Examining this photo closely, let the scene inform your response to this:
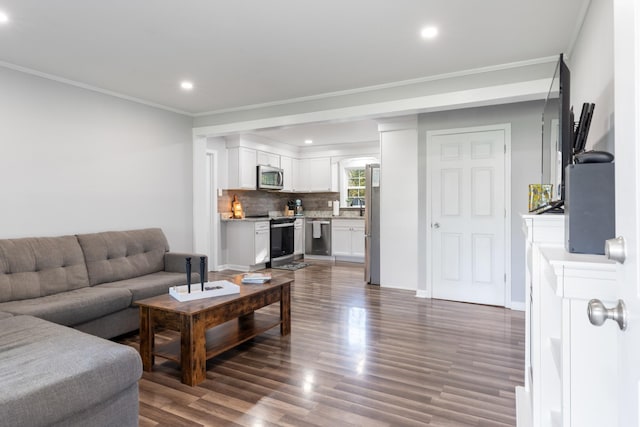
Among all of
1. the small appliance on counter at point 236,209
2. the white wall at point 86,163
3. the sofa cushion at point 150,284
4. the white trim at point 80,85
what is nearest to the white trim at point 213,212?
the small appliance on counter at point 236,209

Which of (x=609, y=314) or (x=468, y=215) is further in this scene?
(x=468, y=215)

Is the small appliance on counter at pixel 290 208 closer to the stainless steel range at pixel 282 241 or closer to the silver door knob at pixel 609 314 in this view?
the stainless steel range at pixel 282 241

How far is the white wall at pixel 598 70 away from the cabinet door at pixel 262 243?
4.97 m

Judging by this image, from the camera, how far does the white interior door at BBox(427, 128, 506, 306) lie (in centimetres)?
426

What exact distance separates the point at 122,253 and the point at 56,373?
8.08ft

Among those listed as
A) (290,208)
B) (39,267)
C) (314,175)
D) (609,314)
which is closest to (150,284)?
(39,267)

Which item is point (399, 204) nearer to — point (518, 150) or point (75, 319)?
point (518, 150)

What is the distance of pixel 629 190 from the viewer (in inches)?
27.3

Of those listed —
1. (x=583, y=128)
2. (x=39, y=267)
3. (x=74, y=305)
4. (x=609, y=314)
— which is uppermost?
(x=583, y=128)

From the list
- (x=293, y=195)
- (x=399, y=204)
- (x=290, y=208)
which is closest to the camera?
(x=399, y=204)

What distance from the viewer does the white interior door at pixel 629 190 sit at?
65 centimetres

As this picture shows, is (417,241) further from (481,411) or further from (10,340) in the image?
(10,340)

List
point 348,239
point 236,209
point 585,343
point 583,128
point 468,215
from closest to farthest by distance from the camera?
point 585,343
point 583,128
point 468,215
point 236,209
point 348,239

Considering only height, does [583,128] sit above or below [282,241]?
above
